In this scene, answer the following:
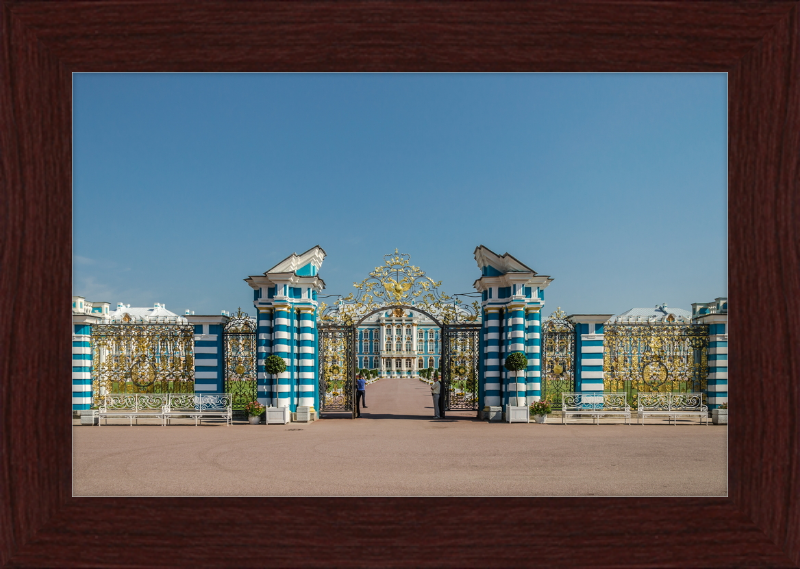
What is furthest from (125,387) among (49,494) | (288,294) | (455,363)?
(49,494)

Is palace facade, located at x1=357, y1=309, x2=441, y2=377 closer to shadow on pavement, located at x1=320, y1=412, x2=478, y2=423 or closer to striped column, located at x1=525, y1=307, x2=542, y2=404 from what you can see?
shadow on pavement, located at x1=320, y1=412, x2=478, y2=423

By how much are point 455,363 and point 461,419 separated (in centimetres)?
154

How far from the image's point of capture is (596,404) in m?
15.9

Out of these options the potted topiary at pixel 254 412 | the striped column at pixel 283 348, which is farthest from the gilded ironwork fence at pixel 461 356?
the potted topiary at pixel 254 412

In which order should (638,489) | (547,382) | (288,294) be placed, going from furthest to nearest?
(547,382) → (288,294) → (638,489)

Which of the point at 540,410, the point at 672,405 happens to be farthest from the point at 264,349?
the point at 672,405

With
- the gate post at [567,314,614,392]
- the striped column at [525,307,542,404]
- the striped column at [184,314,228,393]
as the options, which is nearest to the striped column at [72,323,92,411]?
the striped column at [184,314,228,393]

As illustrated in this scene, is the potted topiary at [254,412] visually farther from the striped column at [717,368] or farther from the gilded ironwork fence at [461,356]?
the striped column at [717,368]

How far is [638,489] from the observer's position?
7637 millimetres

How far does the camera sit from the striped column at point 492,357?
15.8 metres

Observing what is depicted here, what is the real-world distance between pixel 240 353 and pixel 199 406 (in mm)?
1701
